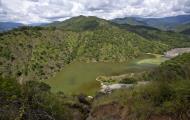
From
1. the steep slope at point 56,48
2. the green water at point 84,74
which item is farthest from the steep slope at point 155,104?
the steep slope at point 56,48

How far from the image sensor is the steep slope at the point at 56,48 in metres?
118

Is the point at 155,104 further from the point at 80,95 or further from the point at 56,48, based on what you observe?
the point at 56,48

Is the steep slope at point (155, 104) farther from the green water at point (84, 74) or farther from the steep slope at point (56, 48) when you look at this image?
the steep slope at point (56, 48)

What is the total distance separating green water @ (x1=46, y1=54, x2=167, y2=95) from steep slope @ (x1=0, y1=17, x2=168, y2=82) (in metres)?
5.71

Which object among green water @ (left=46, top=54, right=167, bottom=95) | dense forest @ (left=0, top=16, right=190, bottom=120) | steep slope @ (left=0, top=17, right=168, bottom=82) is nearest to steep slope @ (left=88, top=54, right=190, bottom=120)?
dense forest @ (left=0, top=16, right=190, bottom=120)

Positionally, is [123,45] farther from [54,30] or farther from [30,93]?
[30,93]

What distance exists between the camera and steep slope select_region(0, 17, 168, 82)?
118 metres

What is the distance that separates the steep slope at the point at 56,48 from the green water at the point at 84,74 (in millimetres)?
5712

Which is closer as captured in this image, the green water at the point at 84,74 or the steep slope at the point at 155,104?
the steep slope at the point at 155,104

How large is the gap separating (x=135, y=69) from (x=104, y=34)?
197ft

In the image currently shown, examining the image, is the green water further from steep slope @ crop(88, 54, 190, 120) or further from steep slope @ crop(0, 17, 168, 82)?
steep slope @ crop(88, 54, 190, 120)

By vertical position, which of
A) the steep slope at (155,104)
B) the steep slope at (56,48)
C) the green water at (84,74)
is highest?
the steep slope at (155,104)

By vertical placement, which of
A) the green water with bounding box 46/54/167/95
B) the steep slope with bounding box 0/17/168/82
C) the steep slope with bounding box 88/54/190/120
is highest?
the steep slope with bounding box 88/54/190/120

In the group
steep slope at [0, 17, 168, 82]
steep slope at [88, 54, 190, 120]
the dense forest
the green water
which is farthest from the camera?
steep slope at [0, 17, 168, 82]
